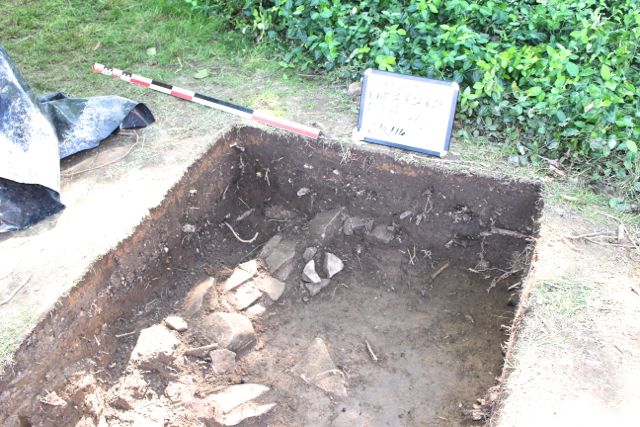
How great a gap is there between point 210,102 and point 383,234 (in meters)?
1.51

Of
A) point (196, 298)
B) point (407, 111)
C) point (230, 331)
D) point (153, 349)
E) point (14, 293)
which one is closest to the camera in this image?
point (14, 293)

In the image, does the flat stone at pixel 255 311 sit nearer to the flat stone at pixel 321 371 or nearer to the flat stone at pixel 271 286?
the flat stone at pixel 271 286

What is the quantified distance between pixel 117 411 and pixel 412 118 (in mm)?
2337

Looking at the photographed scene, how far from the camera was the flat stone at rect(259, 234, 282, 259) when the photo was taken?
3.83 m

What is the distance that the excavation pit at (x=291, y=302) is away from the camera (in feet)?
9.89

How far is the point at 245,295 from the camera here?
3.61 metres

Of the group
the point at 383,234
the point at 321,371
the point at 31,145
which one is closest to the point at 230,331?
the point at 321,371

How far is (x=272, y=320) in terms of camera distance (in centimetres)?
354

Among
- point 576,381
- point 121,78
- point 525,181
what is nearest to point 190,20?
point 121,78

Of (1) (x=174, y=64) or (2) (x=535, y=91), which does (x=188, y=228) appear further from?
(2) (x=535, y=91)

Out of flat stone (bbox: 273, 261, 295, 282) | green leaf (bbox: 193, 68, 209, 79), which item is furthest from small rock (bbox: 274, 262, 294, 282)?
green leaf (bbox: 193, 68, 209, 79)

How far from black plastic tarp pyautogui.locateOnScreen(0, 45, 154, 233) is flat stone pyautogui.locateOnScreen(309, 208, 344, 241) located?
147cm

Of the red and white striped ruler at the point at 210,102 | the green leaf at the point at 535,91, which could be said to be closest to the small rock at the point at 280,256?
the red and white striped ruler at the point at 210,102

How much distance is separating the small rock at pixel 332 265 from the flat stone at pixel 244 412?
0.96 m
